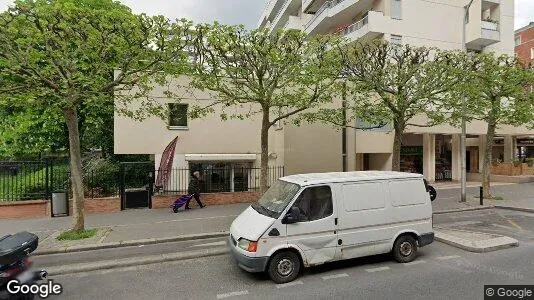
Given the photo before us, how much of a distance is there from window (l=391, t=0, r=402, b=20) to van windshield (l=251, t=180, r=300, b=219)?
60.6 ft

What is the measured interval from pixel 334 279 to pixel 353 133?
12894 mm

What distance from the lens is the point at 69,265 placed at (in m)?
7.14

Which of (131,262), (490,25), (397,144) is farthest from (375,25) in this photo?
(131,262)

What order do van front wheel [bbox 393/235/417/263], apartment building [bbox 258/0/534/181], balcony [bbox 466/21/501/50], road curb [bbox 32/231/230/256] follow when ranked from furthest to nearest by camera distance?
1. balcony [bbox 466/21/501/50]
2. apartment building [bbox 258/0/534/181]
3. road curb [bbox 32/231/230/256]
4. van front wheel [bbox 393/235/417/263]

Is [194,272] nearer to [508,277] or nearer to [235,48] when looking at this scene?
[508,277]

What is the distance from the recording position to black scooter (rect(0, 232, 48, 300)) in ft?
15.8

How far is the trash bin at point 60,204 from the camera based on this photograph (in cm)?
1211

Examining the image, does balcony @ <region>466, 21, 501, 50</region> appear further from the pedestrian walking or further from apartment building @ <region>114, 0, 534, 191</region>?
the pedestrian walking

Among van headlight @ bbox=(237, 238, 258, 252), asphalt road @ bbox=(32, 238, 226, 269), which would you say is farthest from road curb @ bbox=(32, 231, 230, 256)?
van headlight @ bbox=(237, 238, 258, 252)

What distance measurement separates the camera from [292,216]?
593 centimetres

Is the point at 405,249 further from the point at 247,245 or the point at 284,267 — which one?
the point at 247,245

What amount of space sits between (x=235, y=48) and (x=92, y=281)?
290 inches

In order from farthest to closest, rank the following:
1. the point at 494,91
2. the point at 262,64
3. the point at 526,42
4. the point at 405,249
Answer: the point at 526,42, the point at 494,91, the point at 262,64, the point at 405,249

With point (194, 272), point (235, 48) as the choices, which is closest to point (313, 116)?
point (235, 48)
